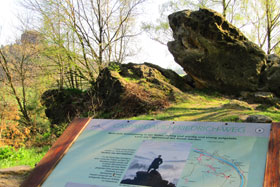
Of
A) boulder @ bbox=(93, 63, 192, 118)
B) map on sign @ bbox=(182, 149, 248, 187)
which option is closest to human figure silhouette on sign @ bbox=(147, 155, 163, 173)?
map on sign @ bbox=(182, 149, 248, 187)

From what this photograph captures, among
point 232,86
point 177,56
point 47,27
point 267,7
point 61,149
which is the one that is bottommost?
point 61,149

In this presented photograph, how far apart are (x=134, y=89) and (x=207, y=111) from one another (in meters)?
2.87

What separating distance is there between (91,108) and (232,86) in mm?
6095

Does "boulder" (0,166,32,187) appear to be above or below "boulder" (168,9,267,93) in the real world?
below

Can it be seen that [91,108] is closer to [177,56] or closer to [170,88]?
[170,88]

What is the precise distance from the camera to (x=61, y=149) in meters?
3.80

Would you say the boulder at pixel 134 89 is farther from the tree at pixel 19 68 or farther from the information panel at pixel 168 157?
the information panel at pixel 168 157

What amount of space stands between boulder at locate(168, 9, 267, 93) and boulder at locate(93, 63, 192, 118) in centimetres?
137

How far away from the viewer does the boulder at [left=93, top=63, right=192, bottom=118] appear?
9.70 metres

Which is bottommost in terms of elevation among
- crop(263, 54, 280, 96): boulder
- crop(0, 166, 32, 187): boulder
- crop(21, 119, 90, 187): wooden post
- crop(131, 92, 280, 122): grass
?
crop(0, 166, 32, 187): boulder

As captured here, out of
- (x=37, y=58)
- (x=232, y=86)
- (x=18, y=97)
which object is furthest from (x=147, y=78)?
(x=37, y=58)

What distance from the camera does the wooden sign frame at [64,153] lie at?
2.50 m

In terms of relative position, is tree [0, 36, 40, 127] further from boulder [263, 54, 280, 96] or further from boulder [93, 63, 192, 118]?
boulder [263, 54, 280, 96]

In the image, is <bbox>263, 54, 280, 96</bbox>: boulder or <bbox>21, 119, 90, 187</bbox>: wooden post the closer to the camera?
<bbox>21, 119, 90, 187</bbox>: wooden post
